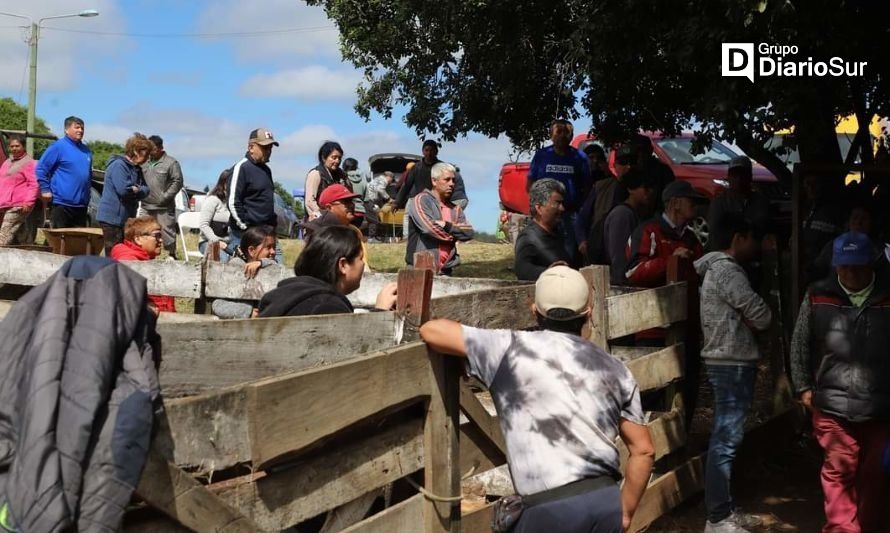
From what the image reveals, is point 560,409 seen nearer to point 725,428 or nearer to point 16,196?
point 725,428

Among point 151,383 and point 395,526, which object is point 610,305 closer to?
Result: point 395,526

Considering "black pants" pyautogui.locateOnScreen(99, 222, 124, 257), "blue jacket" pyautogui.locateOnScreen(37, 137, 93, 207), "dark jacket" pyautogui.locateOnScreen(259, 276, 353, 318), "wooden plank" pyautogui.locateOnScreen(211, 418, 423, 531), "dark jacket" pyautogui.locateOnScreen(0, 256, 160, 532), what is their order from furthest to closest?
"blue jacket" pyautogui.locateOnScreen(37, 137, 93, 207)
"black pants" pyautogui.locateOnScreen(99, 222, 124, 257)
"dark jacket" pyautogui.locateOnScreen(259, 276, 353, 318)
"wooden plank" pyautogui.locateOnScreen(211, 418, 423, 531)
"dark jacket" pyautogui.locateOnScreen(0, 256, 160, 532)

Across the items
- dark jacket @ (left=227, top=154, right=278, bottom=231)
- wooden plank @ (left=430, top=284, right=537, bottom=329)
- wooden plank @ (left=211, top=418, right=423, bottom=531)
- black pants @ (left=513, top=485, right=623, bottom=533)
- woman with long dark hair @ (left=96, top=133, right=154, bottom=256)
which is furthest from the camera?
woman with long dark hair @ (left=96, top=133, right=154, bottom=256)

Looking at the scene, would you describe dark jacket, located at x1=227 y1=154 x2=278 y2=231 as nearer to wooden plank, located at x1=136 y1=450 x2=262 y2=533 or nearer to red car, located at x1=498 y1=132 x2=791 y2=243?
red car, located at x1=498 y1=132 x2=791 y2=243

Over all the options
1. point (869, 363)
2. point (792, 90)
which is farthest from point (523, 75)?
point (869, 363)

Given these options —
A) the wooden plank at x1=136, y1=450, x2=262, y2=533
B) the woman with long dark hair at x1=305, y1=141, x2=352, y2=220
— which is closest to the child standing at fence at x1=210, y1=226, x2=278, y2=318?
the woman with long dark hair at x1=305, y1=141, x2=352, y2=220

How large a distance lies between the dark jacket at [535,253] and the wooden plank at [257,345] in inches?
109

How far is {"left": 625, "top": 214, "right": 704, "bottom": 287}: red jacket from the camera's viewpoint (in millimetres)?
7320

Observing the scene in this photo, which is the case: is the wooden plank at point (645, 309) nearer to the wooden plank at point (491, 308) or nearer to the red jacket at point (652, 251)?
the red jacket at point (652, 251)

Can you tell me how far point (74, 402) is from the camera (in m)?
2.77

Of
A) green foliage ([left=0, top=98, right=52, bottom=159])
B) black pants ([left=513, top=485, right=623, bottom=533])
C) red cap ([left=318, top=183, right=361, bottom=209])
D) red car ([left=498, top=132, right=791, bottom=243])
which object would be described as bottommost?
black pants ([left=513, top=485, right=623, bottom=533])

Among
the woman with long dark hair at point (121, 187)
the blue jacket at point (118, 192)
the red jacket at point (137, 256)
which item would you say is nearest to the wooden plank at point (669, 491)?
the red jacket at point (137, 256)

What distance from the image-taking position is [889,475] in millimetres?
6426

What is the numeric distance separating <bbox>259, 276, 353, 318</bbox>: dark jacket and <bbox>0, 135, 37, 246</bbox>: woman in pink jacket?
907 centimetres
